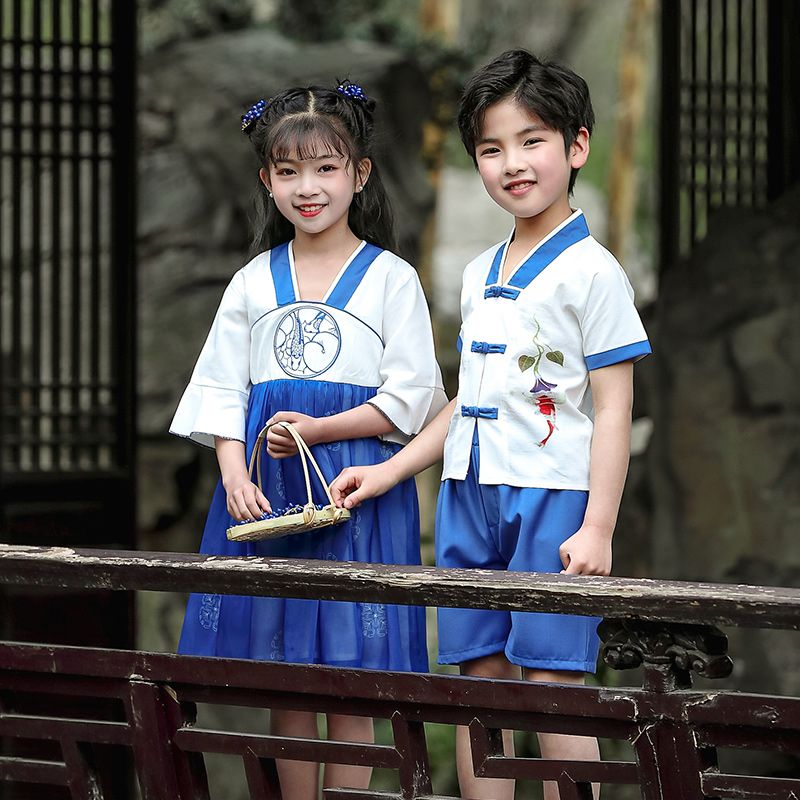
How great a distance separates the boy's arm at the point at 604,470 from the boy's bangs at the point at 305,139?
0.67 m

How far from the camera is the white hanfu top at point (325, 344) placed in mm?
2695

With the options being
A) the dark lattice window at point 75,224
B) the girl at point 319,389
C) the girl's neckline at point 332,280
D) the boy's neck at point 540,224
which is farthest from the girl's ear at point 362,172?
the dark lattice window at point 75,224

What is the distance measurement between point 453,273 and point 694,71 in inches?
320

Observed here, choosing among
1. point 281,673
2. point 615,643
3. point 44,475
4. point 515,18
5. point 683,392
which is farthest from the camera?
point 515,18

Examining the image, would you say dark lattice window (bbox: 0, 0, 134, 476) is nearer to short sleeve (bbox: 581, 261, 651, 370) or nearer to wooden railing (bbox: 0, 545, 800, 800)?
wooden railing (bbox: 0, 545, 800, 800)

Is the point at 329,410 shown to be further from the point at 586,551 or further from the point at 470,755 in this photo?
the point at 470,755

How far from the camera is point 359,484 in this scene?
2605 mm

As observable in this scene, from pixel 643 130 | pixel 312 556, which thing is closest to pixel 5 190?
pixel 312 556

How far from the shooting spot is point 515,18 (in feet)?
60.0

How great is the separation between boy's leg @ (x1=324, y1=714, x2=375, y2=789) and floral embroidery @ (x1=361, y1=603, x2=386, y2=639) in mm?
164

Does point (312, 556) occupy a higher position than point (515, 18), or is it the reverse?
point (515, 18)

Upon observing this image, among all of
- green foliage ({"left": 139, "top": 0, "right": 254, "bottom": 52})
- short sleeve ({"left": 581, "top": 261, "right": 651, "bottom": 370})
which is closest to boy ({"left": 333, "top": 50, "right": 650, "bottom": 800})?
short sleeve ({"left": 581, "top": 261, "right": 651, "bottom": 370})

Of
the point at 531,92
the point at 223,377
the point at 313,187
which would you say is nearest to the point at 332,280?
the point at 313,187

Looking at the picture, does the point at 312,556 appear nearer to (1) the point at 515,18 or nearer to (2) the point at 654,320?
(2) the point at 654,320
